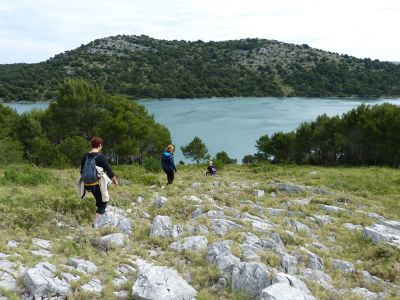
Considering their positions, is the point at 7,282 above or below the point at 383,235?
above

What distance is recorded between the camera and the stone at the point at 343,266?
10203 millimetres

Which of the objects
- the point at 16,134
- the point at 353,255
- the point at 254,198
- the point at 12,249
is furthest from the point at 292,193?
the point at 16,134

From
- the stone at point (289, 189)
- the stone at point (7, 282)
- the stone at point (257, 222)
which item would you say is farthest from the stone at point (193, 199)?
the stone at point (7, 282)

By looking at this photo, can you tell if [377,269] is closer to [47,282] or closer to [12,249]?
[47,282]

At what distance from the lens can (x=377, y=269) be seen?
10367 millimetres

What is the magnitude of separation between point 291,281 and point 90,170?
5.40 metres

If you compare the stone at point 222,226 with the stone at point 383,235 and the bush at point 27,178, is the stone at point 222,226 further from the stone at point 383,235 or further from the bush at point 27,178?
the bush at point 27,178

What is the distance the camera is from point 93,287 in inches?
294

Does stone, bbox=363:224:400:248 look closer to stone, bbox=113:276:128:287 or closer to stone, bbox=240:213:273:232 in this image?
stone, bbox=240:213:273:232

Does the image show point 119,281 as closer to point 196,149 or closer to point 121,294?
point 121,294

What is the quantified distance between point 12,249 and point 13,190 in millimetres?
6713

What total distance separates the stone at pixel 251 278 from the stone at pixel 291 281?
0.58 ft

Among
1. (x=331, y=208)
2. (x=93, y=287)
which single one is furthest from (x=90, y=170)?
(x=331, y=208)

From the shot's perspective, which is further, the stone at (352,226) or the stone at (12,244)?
the stone at (352,226)
